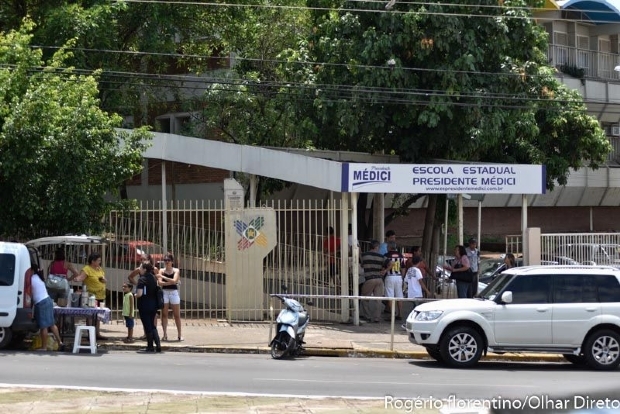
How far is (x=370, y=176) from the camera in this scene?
2031 centimetres

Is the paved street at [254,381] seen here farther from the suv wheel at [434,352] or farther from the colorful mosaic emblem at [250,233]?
the colorful mosaic emblem at [250,233]

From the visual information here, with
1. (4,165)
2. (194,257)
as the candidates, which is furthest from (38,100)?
(194,257)

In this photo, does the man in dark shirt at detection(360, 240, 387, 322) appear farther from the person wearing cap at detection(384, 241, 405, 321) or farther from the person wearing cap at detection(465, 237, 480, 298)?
the person wearing cap at detection(465, 237, 480, 298)

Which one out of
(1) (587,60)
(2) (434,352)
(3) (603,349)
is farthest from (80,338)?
(1) (587,60)

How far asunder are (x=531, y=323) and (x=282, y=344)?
420 cm

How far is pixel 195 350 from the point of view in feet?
58.2

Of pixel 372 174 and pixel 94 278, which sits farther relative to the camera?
pixel 372 174

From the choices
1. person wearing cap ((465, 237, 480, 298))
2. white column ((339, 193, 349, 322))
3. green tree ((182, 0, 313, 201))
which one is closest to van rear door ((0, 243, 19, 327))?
white column ((339, 193, 349, 322))

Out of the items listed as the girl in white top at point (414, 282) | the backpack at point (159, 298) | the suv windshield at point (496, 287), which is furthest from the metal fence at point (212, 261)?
the suv windshield at point (496, 287)

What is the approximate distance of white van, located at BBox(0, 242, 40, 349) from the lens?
1641 centimetres

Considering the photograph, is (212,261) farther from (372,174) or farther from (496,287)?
(496,287)

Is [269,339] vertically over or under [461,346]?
under

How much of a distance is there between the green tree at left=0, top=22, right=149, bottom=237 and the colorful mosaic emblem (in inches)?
103

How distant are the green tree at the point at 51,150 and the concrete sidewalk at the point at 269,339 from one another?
105 inches
